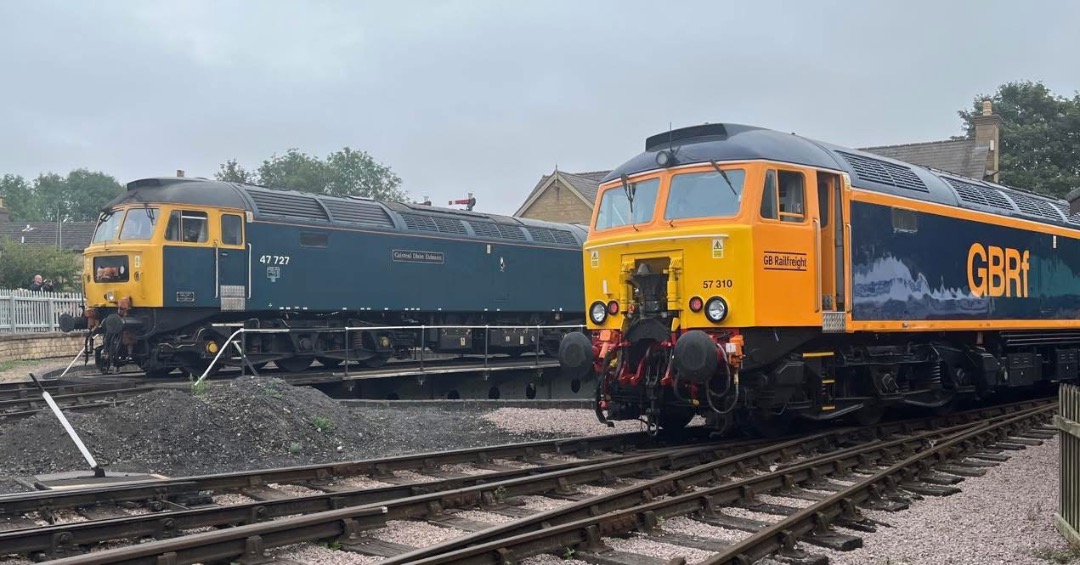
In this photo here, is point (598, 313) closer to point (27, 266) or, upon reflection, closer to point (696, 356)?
point (696, 356)

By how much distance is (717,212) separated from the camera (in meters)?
10.2

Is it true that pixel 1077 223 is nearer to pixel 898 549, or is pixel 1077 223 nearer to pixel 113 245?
pixel 898 549

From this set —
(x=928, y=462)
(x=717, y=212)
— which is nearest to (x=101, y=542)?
(x=717, y=212)

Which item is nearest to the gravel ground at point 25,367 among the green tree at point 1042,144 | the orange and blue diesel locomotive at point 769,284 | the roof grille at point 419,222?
the roof grille at point 419,222

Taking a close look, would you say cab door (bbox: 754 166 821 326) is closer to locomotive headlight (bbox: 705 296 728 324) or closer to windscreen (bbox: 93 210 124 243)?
locomotive headlight (bbox: 705 296 728 324)

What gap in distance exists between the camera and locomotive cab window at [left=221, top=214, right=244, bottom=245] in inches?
675

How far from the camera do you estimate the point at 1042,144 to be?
4422 cm

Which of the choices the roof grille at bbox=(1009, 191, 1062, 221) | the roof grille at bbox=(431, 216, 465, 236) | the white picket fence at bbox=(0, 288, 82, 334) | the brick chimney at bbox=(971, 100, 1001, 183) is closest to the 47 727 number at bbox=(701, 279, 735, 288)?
the roof grille at bbox=(1009, 191, 1062, 221)

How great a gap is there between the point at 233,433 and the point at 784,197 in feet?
22.4

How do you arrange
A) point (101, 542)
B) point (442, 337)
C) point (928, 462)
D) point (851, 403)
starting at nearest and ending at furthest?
point (101, 542), point (928, 462), point (851, 403), point (442, 337)

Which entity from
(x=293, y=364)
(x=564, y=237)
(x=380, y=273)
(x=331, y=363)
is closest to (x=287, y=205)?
(x=380, y=273)

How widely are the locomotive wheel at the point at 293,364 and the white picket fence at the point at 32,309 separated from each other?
9203 mm

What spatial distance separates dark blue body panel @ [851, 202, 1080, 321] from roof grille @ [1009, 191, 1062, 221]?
0.41 meters

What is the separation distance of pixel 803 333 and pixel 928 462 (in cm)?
186
